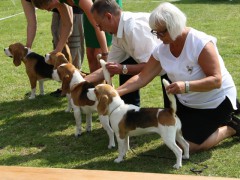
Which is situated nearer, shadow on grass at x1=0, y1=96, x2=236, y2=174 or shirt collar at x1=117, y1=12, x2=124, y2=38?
shadow on grass at x1=0, y1=96, x2=236, y2=174

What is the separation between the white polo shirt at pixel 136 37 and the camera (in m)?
4.77

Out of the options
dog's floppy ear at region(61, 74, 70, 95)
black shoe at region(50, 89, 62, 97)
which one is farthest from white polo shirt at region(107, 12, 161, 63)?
black shoe at region(50, 89, 62, 97)

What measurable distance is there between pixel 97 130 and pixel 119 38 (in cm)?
129

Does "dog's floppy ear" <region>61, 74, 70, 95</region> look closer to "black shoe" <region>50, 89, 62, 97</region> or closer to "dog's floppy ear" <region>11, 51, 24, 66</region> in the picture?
"black shoe" <region>50, 89, 62, 97</region>

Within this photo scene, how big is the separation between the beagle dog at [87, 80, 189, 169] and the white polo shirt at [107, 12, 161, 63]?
717mm

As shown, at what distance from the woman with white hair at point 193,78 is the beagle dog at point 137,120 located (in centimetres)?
28

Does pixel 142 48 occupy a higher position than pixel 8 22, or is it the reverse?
pixel 142 48

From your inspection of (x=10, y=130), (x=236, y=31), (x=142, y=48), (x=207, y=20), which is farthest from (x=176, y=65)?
(x=207, y=20)

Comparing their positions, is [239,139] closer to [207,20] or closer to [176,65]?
[176,65]

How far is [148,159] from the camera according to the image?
4.62 metres

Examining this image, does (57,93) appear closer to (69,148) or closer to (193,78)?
(69,148)

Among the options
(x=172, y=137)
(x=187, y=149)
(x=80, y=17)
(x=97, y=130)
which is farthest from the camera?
(x=80, y=17)

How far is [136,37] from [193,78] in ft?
2.87

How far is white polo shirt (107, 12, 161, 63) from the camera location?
4766 millimetres
